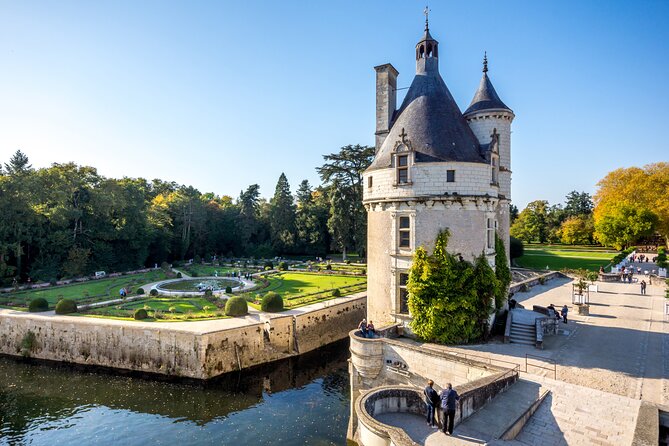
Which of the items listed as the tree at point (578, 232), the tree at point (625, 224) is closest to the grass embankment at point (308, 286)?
the tree at point (625, 224)

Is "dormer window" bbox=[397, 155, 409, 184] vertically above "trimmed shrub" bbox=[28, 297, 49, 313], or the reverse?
"dormer window" bbox=[397, 155, 409, 184]

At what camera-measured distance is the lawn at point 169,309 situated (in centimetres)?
2347

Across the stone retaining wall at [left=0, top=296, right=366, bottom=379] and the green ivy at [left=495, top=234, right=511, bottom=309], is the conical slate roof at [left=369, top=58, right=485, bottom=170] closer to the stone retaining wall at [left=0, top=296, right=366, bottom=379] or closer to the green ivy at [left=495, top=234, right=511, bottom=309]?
the green ivy at [left=495, top=234, right=511, bottom=309]

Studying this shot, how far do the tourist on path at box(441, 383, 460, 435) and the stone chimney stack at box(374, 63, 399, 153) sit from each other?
13.0 meters

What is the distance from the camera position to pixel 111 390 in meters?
18.6

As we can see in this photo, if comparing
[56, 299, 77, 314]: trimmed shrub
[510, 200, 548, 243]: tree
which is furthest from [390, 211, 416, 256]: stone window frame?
[510, 200, 548, 243]: tree

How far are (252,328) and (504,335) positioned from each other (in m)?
13.6

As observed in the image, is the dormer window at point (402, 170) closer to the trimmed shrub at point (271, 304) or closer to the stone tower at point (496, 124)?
the stone tower at point (496, 124)

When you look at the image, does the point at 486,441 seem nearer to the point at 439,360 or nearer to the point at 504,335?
the point at 439,360

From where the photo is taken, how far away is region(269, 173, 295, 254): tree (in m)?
62.5

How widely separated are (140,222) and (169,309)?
91.9ft

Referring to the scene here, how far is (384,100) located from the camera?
62.0ft

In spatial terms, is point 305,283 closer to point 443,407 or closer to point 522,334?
point 522,334

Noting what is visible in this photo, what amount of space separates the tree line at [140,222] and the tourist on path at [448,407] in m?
35.4
